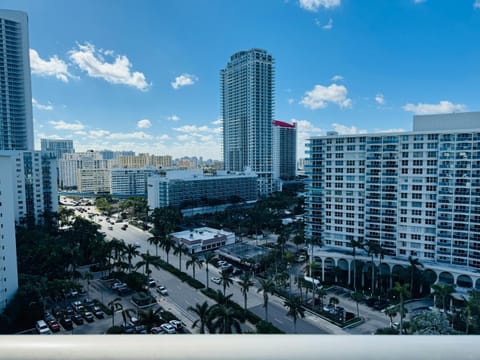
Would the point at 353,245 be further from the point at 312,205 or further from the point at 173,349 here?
the point at 173,349

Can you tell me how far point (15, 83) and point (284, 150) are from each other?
135 ft

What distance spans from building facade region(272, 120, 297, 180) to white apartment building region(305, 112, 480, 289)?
35.4 meters

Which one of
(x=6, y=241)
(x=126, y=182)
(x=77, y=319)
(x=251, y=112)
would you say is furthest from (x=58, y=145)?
(x=77, y=319)

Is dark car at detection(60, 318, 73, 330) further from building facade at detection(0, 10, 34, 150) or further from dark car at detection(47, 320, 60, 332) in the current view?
building facade at detection(0, 10, 34, 150)

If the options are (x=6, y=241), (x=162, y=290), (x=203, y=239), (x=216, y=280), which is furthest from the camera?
(x=203, y=239)

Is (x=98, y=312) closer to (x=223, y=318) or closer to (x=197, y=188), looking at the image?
(x=223, y=318)

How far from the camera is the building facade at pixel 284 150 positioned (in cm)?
5462

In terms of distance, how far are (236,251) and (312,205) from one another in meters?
5.94

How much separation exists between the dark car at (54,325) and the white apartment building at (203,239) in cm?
954

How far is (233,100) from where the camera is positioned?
50.6 m

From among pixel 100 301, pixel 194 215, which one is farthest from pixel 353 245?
pixel 194 215

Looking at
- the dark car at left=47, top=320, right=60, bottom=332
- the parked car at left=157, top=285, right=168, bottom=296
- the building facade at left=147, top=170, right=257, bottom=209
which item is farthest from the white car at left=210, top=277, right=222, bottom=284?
the building facade at left=147, top=170, right=257, bottom=209

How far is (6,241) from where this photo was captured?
12453 millimetres

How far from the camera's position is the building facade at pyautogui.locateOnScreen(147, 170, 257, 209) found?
32.1 metres
